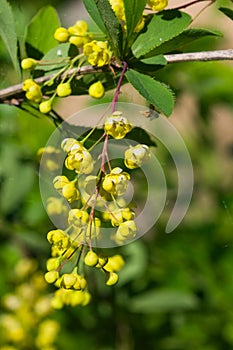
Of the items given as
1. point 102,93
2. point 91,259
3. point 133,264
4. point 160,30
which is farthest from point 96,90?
point 133,264

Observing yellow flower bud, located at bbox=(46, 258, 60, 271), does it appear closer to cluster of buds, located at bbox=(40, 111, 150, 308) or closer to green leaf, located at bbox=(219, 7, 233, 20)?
cluster of buds, located at bbox=(40, 111, 150, 308)

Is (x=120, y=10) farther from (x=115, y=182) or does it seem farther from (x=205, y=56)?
(x=115, y=182)

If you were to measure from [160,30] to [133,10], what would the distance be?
6 centimetres

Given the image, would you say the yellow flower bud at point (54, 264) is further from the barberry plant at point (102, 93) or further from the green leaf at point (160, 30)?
the green leaf at point (160, 30)

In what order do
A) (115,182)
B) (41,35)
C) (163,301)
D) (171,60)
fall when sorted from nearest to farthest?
(115,182)
(171,60)
(41,35)
(163,301)

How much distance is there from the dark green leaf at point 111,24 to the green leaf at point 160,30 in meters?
0.03

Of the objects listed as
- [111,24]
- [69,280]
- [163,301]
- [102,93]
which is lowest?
[163,301]

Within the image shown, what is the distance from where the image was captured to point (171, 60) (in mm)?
855

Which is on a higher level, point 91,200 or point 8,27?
point 8,27

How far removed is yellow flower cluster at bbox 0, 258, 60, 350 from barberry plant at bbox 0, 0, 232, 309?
0.67m

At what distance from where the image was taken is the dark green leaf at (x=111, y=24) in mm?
748

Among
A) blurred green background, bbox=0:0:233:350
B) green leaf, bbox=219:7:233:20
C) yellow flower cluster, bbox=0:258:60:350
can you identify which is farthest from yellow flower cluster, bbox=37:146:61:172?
yellow flower cluster, bbox=0:258:60:350

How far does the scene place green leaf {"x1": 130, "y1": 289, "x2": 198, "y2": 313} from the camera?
62.0 inches

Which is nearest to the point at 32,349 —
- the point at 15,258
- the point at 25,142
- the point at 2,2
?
the point at 15,258
